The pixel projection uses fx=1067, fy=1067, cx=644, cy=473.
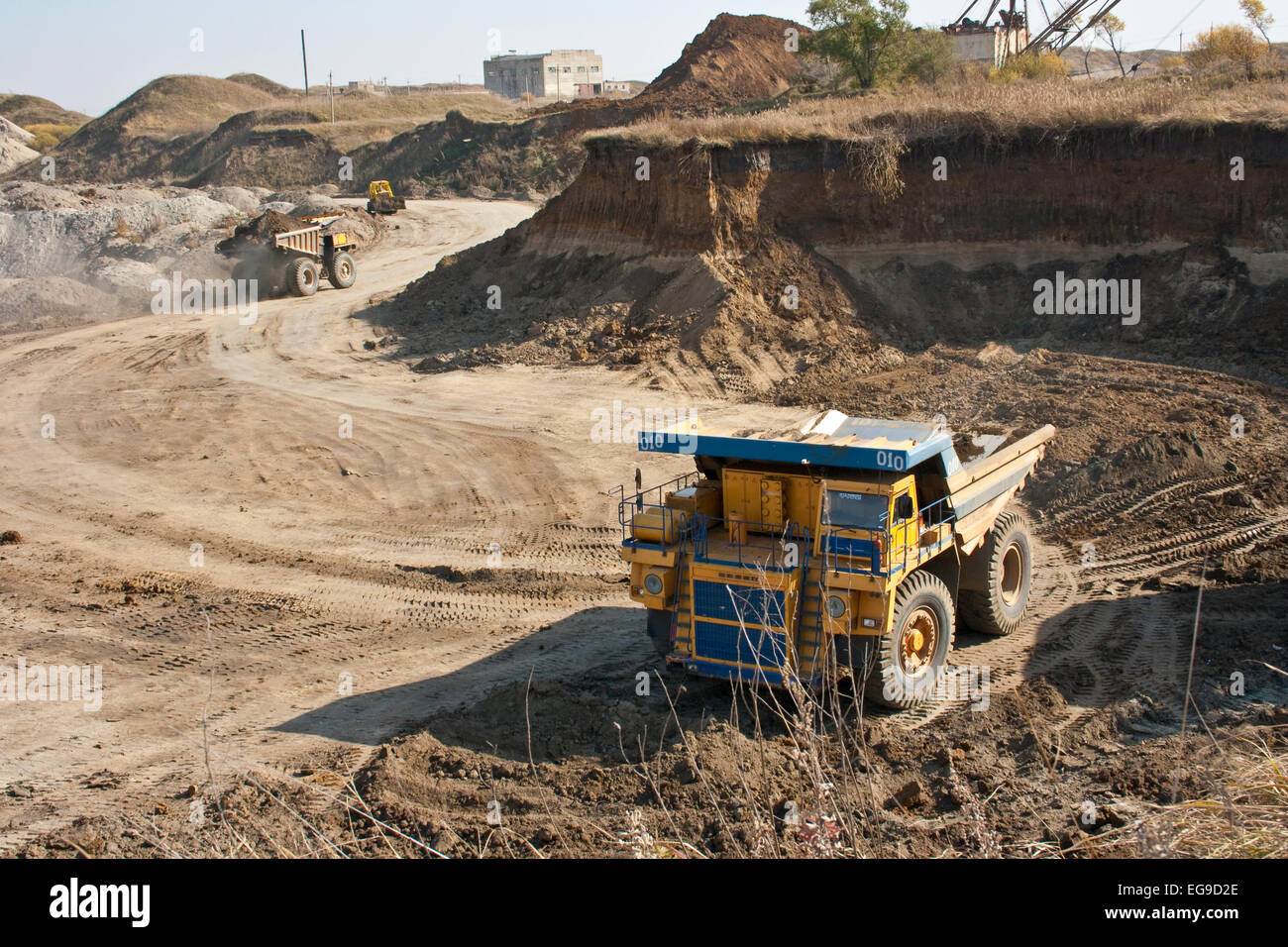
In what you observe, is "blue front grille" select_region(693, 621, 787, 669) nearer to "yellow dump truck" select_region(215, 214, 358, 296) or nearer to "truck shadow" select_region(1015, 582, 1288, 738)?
"truck shadow" select_region(1015, 582, 1288, 738)

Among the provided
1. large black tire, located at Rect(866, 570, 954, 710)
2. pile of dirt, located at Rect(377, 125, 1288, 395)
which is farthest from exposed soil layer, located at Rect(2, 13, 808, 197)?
large black tire, located at Rect(866, 570, 954, 710)

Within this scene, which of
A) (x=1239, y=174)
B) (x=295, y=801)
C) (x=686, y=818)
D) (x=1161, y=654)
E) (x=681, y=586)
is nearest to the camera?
(x=686, y=818)

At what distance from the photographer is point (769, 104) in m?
37.2

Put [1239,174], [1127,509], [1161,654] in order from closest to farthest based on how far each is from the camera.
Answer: [1161,654]
[1127,509]
[1239,174]

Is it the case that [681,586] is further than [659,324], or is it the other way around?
[659,324]

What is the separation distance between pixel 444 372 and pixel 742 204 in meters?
7.29

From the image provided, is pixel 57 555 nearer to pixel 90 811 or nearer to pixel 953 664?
pixel 90 811

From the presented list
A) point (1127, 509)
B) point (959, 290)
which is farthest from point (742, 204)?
point (1127, 509)

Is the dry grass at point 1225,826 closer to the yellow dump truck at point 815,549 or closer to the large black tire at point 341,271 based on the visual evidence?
the yellow dump truck at point 815,549

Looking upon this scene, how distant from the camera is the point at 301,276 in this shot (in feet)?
96.4

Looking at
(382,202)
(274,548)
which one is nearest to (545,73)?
(382,202)

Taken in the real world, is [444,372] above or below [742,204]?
below

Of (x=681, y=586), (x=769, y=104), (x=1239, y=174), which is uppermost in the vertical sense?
(x=769, y=104)

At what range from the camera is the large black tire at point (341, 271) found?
30500 mm
